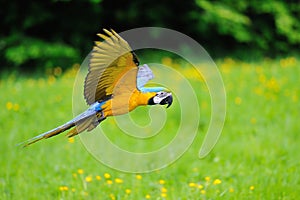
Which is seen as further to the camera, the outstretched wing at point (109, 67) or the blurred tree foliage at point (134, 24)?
the blurred tree foliage at point (134, 24)

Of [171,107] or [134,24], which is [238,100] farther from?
[134,24]

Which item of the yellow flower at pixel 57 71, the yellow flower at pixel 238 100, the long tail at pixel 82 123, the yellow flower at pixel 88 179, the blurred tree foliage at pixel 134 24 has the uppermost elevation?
the blurred tree foliage at pixel 134 24

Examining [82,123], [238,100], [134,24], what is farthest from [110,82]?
[134,24]

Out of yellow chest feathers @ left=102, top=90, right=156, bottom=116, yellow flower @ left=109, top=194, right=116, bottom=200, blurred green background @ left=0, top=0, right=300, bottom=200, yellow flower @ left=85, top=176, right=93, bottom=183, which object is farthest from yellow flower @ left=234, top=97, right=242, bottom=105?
yellow chest feathers @ left=102, top=90, right=156, bottom=116

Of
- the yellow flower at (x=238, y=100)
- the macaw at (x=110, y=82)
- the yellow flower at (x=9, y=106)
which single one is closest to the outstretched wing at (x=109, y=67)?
the macaw at (x=110, y=82)

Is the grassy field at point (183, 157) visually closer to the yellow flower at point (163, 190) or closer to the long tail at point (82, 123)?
the yellow flower at point (163, 190)

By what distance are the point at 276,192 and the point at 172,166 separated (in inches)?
41.9

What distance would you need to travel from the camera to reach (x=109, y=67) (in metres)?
1.89

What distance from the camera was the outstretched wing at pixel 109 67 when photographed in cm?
188

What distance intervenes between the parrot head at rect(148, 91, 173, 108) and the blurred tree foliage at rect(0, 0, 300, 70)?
639cm

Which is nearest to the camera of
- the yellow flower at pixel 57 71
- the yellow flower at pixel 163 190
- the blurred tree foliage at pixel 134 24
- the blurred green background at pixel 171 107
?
the yellow flower at pixel 163 190

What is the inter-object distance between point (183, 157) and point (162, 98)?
2.95 m

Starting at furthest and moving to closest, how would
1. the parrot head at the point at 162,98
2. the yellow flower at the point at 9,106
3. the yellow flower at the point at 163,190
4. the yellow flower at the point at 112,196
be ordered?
1. the yellow flower at the point at 9,106
2. the yellow flower at the point at 163,190
3. the yellow flower at the point at 112,196
4. the parrot head at the point at 162,98

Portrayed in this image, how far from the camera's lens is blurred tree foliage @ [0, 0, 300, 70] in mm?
8694
